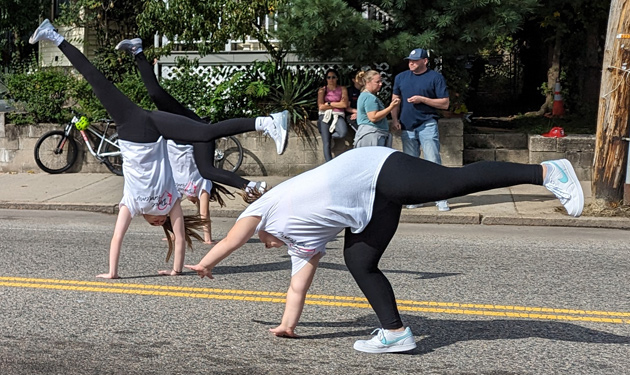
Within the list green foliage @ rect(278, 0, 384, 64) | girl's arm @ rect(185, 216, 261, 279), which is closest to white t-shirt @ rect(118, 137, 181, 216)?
girl's arm @ rect(185, 216, 261, 279)

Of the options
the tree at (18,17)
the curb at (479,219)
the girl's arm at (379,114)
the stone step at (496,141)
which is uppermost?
the tree at (18,17)

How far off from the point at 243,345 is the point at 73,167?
10.7 metres

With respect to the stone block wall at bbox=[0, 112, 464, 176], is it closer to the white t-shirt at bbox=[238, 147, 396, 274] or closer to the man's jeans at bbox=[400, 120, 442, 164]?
the man's jeans at bbox=[400, 120, 442, 164]

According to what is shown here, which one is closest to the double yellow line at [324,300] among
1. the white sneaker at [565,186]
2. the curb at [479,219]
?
the white sneaker at [565,186]

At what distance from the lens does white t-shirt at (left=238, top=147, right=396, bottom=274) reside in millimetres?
5270

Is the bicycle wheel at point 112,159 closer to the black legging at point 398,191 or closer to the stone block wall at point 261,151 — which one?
the stone block wall at point 261,151

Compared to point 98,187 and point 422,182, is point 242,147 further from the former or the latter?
point 422,182

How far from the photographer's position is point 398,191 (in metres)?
5.24

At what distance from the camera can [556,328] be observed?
20.3ft

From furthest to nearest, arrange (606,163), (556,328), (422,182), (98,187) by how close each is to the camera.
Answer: (98,187)
(606,163)
(556,328)
(422,182)

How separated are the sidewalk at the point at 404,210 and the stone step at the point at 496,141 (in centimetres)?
153

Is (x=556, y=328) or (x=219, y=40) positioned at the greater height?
(x=219, y=40)

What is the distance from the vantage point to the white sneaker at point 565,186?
5180 millimetres

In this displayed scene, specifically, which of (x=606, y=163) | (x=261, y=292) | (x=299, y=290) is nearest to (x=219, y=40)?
(x=606, y=163)
